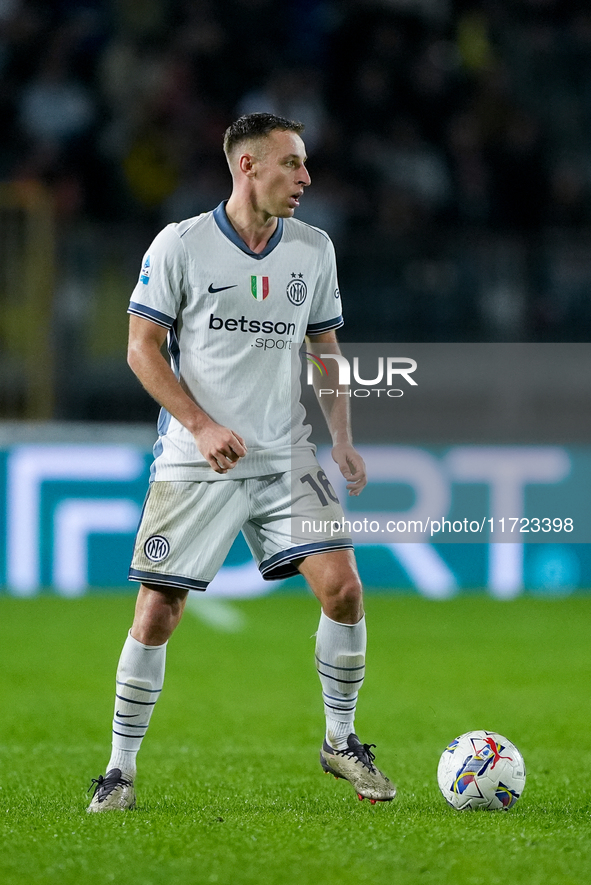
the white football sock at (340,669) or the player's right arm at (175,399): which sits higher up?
the player's right arm at (175,399)

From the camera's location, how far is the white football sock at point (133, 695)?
4.29 m

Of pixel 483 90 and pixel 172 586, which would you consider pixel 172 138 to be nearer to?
pixel 483 90

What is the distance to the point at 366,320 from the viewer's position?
10031 mm

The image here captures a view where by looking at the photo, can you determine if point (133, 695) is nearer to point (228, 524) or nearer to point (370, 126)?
point (228, 524)

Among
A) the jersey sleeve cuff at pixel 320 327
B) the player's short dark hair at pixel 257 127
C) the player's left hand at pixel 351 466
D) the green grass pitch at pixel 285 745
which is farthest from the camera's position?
the jersey sleeve cuff at pixel 320 327

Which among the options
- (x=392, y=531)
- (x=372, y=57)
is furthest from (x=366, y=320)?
(x=372, y=57)

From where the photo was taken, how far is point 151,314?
4.25 m

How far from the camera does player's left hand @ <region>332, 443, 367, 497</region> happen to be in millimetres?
4504

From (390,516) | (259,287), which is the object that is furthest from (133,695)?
(390,516)

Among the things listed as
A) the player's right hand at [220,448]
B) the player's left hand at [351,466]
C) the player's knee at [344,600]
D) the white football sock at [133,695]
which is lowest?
the white football sock at [133,695]

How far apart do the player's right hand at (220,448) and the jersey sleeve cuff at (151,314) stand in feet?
1.31

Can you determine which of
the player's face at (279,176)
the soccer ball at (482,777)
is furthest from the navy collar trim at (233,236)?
the soccer ball at (482,777)

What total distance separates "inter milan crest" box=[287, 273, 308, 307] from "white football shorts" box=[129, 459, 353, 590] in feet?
1.77

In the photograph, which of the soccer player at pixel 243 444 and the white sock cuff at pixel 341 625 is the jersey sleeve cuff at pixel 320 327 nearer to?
the soccer player at pixel 243 444
